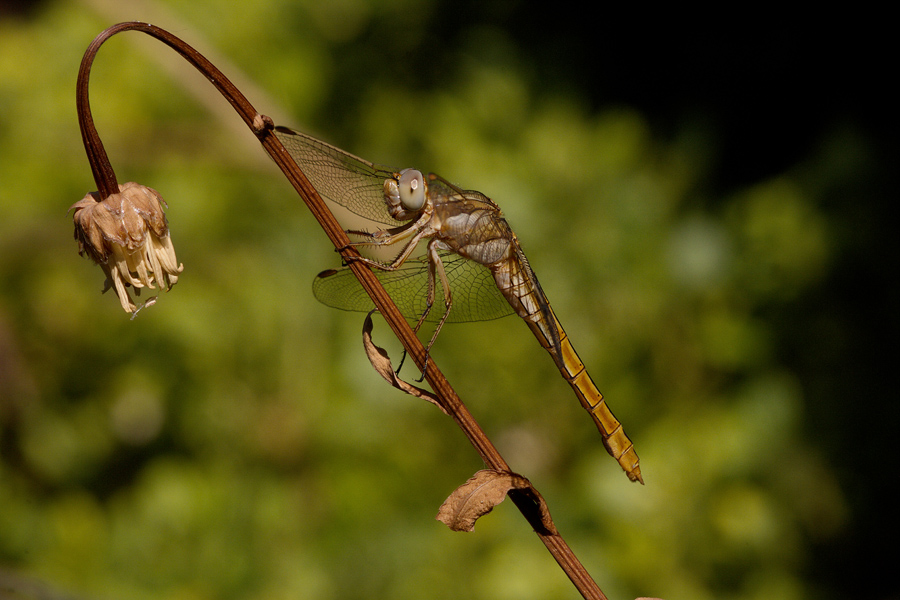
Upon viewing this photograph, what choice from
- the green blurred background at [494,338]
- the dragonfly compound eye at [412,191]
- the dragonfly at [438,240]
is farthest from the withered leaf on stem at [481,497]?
the green blurred background at [494,338]

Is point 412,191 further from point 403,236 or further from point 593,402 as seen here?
point 593,402

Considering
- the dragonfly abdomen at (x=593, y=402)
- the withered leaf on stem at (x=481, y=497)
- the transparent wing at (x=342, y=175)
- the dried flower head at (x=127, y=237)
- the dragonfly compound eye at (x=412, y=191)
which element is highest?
the transparent wing at (x=342, y=175)

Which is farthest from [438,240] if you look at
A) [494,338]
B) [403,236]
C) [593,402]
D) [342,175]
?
[494,338]

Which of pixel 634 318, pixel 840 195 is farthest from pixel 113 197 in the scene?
pixel 840 195

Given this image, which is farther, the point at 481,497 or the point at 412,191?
the point at 412,191

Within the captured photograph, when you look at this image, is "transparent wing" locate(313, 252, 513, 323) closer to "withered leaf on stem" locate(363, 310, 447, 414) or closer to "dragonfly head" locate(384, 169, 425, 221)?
"dragonfly head" locate(384, 169, 425, 221)

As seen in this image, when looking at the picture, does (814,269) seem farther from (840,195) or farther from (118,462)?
(118,462)

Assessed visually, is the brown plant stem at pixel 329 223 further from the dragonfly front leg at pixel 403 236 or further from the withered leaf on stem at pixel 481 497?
the dragonfly front leg at pixel 403 236

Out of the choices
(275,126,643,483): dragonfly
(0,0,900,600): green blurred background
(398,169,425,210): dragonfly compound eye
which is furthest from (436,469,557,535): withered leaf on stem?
(0,0,900,600): green blurred background
